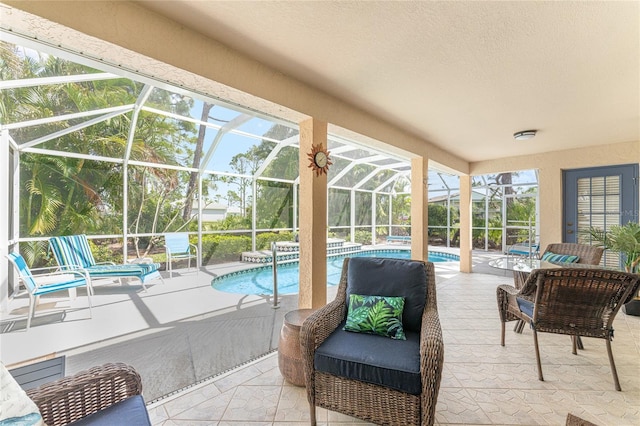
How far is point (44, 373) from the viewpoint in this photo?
1.80 m

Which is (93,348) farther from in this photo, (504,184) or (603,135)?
(504,184)

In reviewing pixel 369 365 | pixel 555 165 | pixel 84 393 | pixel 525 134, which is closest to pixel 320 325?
pixel 369 365

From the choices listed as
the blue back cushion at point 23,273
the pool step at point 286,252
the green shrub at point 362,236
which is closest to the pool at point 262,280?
the pool step at point 286,252

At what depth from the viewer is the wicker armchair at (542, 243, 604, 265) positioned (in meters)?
3.45

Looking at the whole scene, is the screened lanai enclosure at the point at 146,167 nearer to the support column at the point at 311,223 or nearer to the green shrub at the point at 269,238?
the green shrub at the point at 269,238

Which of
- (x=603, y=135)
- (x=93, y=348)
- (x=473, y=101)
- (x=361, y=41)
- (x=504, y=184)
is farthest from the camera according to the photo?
(x=504, y=184)

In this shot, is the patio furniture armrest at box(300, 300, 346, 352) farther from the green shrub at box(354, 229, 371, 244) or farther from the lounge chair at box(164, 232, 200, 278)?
the green shrub at box(354, 229, 371, 244)

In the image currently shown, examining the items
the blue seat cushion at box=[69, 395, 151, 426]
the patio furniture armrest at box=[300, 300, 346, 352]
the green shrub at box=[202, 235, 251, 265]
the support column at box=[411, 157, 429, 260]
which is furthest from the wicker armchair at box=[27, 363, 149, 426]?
the green shrub at box=[202, 235, 251, 265]

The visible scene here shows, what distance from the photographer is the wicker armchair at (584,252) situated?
3.45m

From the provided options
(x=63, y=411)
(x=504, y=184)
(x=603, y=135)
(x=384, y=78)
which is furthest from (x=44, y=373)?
(x=504, y=184)

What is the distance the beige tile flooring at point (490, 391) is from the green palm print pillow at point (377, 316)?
Answer: 22.2 inches

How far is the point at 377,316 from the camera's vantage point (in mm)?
1973

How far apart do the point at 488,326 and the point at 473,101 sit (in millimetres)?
2633

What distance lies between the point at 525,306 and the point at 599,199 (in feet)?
14.3
